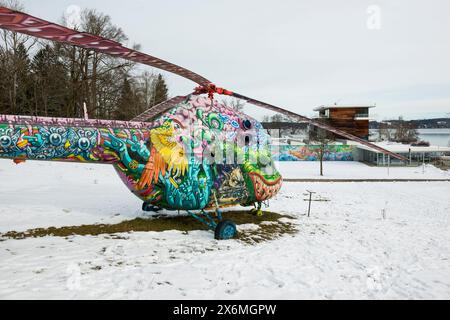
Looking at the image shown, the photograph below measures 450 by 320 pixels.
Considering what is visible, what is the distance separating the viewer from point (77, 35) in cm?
462

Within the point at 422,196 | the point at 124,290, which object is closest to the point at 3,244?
the point at 124,290

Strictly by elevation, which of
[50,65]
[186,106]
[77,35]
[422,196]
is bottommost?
[422,196]

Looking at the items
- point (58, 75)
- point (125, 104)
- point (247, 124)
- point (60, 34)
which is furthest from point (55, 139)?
point (125, 104)

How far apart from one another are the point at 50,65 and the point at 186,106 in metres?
27.5

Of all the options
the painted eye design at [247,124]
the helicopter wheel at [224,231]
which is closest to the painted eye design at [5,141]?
the helicopter wheel at [224,231]

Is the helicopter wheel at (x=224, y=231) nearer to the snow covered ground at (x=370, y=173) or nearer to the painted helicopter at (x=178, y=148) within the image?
the painted helicopter at (x=178, y=148)

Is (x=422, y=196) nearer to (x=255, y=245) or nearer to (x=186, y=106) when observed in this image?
(x=255, y=245)

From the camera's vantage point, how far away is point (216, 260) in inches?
270

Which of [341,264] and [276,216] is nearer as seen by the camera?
[341,264]

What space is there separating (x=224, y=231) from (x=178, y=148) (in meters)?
2.60

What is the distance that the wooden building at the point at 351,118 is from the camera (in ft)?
168

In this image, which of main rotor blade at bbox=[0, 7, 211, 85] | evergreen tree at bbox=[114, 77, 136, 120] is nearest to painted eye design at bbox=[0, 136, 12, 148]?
main rotor blade at bbox=[0, 7, 211, 85]

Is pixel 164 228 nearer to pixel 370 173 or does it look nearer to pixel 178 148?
pixel 178 148

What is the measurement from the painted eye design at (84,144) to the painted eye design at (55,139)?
432mm
